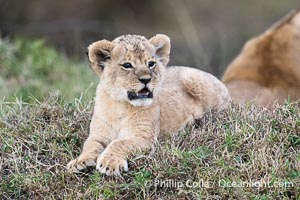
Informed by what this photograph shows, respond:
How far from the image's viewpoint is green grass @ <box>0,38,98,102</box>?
944 cm

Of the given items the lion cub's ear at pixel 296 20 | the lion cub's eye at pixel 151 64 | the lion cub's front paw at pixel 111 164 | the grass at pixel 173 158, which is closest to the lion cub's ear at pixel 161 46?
the lion cub's eye at pixel 151 64

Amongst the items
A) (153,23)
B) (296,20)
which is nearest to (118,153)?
(296,20)

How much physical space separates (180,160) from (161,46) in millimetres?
822

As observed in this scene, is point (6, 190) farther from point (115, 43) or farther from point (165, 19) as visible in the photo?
point (165, 19)

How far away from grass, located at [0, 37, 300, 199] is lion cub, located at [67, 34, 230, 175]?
0.09 m

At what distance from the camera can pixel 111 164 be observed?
18.5ft

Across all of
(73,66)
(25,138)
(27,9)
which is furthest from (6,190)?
(27,9)

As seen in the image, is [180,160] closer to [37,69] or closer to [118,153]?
[118,153]

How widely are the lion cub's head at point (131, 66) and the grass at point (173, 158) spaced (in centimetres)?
38

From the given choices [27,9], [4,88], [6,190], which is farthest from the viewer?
[27,9]

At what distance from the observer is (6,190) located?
19.0 ft

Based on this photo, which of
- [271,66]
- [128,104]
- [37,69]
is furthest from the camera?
[37,69]

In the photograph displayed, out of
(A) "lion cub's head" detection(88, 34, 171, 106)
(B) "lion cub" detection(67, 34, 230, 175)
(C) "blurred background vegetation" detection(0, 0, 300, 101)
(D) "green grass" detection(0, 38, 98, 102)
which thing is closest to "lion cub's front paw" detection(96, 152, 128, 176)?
(B) "lion cub" detection(67, 34, 230, 175)

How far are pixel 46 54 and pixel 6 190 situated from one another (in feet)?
15.9
